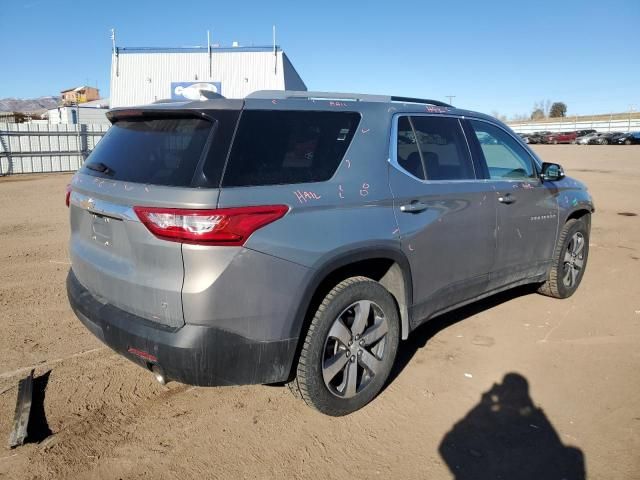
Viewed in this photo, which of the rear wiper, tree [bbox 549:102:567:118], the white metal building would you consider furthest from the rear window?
tree [bbox 549:102:567:118]

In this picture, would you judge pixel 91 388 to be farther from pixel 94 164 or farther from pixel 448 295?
pixel 448 295

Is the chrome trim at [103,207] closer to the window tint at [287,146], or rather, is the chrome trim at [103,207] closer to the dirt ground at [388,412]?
the window tint at [287,146]

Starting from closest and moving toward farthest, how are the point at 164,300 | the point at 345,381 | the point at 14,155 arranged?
the point at 164,300 < the point at 345,381 < the point at 14,155

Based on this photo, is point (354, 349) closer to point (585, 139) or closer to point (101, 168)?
point (101, 168)

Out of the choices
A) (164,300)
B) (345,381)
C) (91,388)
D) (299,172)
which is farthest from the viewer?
(91,388)

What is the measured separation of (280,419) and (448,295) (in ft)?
4.90

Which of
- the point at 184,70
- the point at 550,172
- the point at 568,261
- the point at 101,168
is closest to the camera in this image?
the point at 101,168

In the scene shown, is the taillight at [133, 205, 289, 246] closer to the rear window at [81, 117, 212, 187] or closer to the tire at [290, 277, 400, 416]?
the rear window at [81, 117, 212, 187]

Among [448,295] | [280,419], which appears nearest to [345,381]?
[280,419]

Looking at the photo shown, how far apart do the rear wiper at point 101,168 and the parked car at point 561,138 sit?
5886 cm

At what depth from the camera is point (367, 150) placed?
315cm

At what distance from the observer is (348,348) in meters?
3.09

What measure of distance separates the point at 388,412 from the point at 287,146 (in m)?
1.76

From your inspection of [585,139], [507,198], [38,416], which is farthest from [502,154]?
[585,139]
